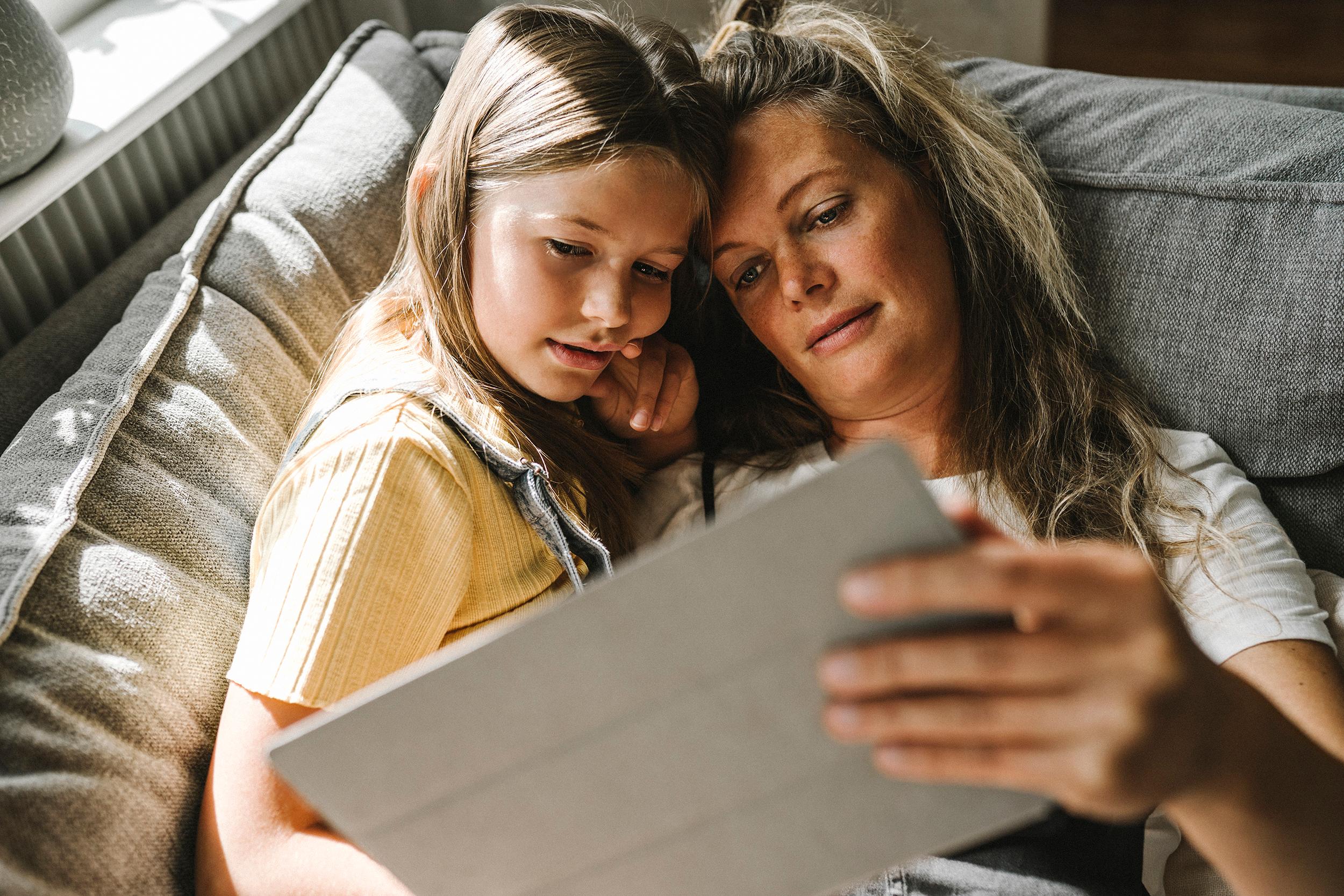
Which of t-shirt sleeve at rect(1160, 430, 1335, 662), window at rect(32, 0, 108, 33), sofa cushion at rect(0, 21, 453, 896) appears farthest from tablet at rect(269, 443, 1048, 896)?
window at rect(32, 0, 108, 33)

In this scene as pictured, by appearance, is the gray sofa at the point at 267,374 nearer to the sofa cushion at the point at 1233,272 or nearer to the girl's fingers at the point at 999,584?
the sofa cushion at the point at 1233,272

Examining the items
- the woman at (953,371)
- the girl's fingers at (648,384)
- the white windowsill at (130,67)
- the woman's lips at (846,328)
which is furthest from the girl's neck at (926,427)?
the white windowsill at (130,67)

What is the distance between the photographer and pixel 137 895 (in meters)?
0.69

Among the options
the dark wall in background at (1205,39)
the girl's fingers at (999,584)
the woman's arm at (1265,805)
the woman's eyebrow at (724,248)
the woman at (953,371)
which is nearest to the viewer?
the girl's fingers at (999,584)

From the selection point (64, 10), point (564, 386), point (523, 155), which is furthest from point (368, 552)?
point (64, 10)

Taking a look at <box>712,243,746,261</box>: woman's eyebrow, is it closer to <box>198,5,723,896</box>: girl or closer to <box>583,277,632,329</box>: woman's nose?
<box>198,5,723,896</box>: girl

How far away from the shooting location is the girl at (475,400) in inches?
28.6

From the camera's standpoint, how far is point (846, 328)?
1.09 meters

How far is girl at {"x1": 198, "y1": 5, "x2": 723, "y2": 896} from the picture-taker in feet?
2.38

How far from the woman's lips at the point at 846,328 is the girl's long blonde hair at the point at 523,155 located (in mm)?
186

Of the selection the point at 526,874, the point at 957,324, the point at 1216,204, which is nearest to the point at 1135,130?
the point at 1216,204

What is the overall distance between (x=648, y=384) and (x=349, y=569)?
516mm

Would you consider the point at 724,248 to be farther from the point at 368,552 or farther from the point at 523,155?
the point at 368,552

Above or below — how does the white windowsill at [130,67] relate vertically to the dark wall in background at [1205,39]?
above
